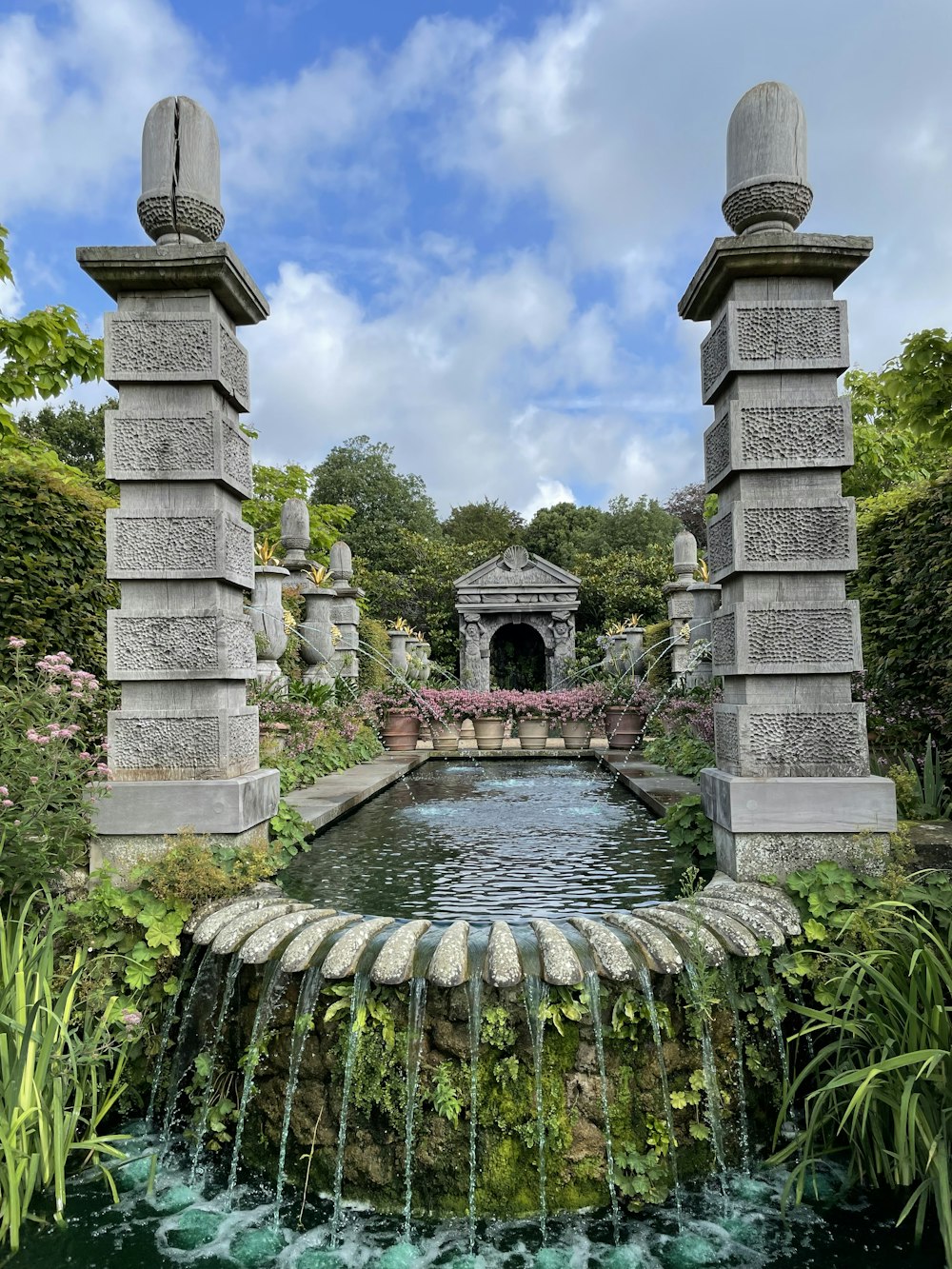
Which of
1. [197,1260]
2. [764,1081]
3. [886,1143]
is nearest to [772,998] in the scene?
[764,1081]

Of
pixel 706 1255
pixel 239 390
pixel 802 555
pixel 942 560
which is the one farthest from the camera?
pixel 942 560

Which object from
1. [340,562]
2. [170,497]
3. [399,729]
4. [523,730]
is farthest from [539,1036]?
[340,562]

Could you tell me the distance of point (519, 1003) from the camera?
9.42 ft

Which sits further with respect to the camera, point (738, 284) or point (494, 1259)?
point (738, 284)

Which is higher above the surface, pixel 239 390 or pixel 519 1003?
pixel 239 390

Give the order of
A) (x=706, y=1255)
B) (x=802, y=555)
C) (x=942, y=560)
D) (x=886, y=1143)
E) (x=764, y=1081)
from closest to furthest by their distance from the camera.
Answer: (x=706, y=1255), (x=886, y=1143), (x=764, y=1081), (x=802, y=555), (x=942, y=560)

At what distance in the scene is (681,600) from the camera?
42.7ft

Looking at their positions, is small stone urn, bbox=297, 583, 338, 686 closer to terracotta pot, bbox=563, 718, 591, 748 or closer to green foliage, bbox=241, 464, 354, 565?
terracotta pot, bbox=563, 718, 591, 748

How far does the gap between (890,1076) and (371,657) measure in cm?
1115

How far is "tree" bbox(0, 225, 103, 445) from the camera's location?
705 centimetres

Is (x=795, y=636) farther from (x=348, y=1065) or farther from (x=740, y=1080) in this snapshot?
(x=348, y=1065)

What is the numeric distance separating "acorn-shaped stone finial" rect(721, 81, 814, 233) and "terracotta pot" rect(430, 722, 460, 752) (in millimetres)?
10050

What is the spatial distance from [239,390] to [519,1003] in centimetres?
336

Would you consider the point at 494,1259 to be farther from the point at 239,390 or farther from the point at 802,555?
the point at 239,390
